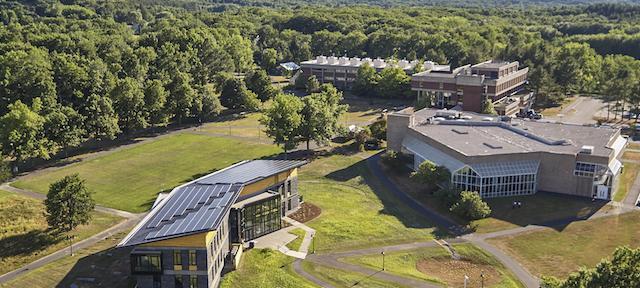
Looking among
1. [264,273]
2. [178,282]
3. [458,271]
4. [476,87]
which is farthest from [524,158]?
[476,87]

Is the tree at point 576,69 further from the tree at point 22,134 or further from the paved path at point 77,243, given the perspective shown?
the tree at point 22,134

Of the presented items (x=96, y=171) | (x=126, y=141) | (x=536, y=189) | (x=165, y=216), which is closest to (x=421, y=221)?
(x=536, y=189)

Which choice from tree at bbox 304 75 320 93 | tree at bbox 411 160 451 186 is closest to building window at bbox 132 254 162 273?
tree at bbox 411 160 451 186

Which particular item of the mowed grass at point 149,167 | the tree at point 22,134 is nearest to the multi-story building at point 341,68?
the mowed grass at point 149,167

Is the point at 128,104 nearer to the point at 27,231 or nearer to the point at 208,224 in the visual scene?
the point at 27,231

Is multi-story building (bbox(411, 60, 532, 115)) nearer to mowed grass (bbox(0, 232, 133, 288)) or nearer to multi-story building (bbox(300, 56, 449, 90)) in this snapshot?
multi-story building (bbox(300, 56, 449, 90))

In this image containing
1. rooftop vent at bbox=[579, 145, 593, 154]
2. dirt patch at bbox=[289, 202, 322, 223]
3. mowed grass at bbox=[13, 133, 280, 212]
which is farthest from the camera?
mowed grass at bbox=[13, 133, 280, 212]

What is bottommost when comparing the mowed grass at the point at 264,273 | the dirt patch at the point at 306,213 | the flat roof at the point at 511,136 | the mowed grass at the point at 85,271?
the mowed grass at the point at 85,271
